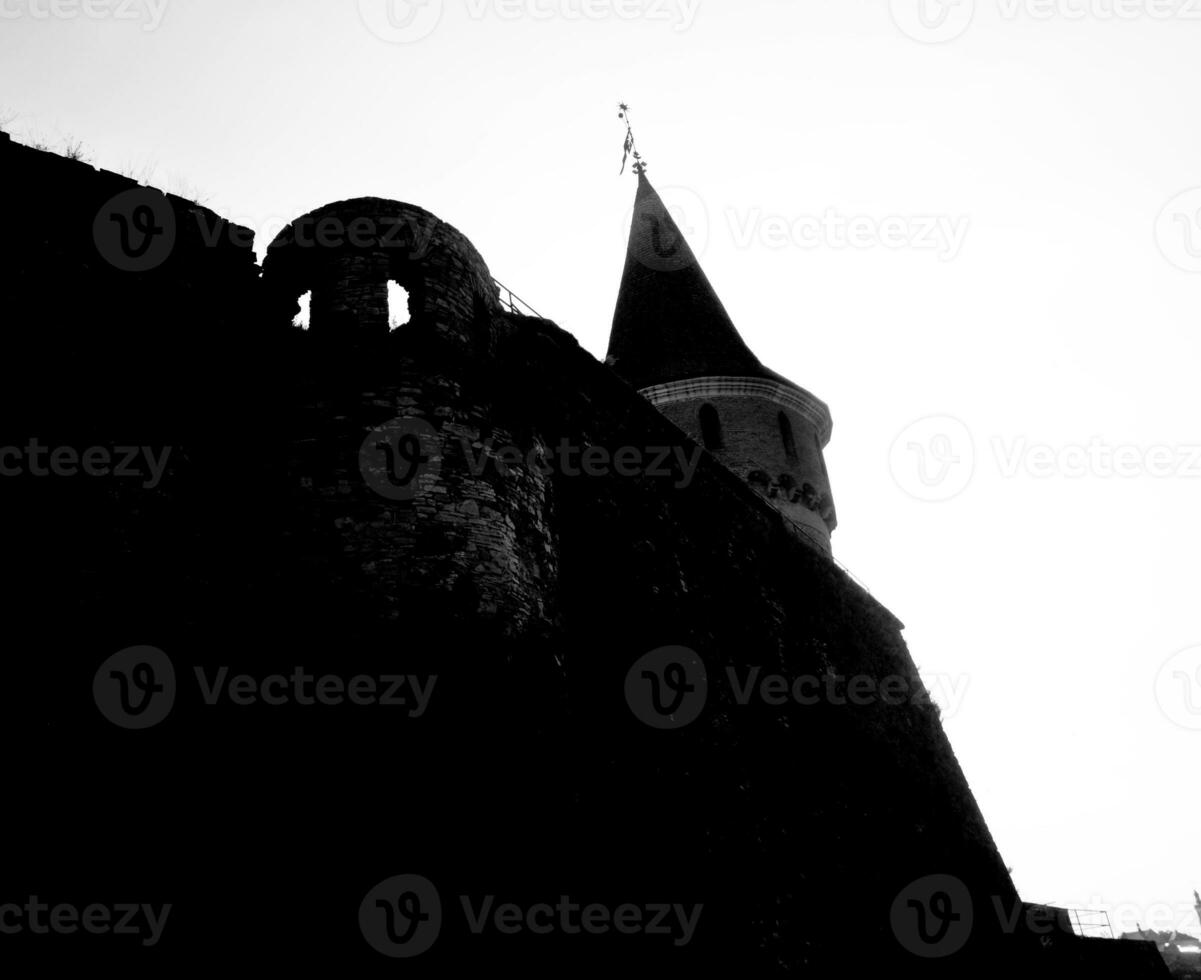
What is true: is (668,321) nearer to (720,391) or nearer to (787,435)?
(720,391)

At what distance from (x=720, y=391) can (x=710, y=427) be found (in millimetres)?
929

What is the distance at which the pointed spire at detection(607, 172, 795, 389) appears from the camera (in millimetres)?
22828

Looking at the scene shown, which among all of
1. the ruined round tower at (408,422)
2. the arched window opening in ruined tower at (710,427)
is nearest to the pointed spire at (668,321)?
the arched window opening in ruined tower at (710,427)

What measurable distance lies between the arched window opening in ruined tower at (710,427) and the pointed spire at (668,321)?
89cm

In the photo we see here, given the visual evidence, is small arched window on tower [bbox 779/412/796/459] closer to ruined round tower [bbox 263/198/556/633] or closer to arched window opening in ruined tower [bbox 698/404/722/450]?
arched window opening in ruined tower [bbox 698/404/722/450]

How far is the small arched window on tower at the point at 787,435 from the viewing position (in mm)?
21953

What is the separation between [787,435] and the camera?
22.2 m

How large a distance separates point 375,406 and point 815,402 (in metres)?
16.5

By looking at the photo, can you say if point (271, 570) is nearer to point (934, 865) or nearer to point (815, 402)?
point (934, 865)

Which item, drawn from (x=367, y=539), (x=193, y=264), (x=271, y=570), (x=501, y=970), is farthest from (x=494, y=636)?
(x=193, y=264)

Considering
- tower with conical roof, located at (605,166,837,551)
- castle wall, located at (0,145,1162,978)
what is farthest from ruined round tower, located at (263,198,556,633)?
tower with conical roof, located at (605,166,837,551)

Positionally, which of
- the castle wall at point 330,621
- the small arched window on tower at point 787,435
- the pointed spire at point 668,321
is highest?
the pointed spire at point 668,321

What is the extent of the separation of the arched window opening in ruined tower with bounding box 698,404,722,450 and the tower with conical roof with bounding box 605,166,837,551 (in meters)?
0.02

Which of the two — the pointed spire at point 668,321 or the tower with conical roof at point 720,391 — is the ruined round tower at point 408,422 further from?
the pointed spire at point 668,321
